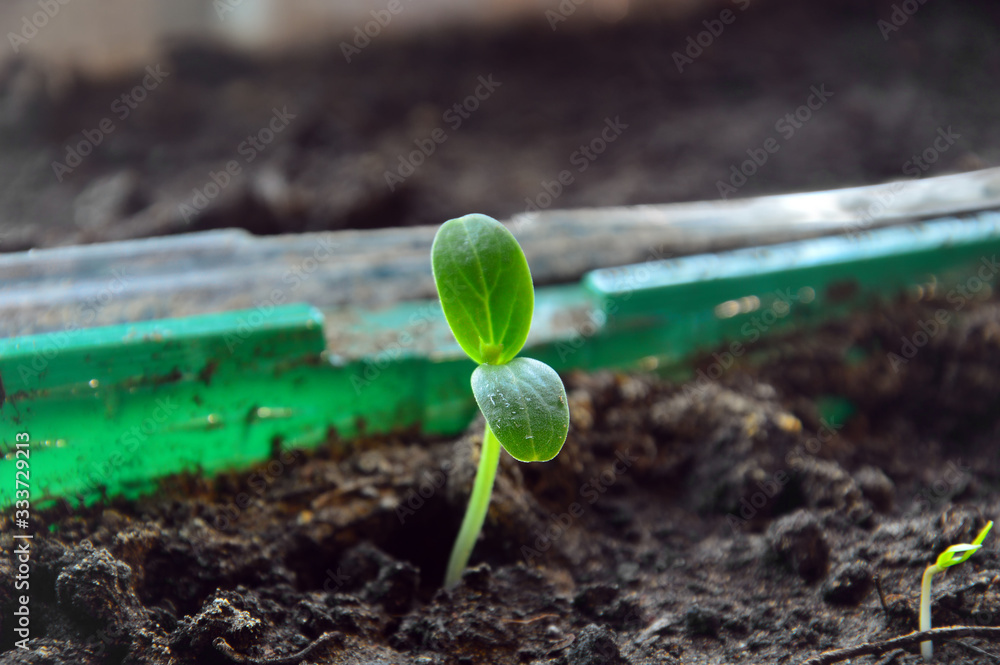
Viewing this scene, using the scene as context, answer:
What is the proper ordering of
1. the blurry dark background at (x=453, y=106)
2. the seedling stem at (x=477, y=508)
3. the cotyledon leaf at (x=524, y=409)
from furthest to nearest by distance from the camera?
the blurry dark background at (x=453, y=106), the seedling stem at (x=477, y=508), the cotyledon leaf at (x=524, y=409)

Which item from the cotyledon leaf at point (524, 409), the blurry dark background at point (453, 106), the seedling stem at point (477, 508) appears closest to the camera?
the cotyledon leaf at point (524, 409)

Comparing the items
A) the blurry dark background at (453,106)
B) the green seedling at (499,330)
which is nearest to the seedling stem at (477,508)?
the green seedling at (499,330)

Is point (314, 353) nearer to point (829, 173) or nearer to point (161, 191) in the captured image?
point (161, 191)

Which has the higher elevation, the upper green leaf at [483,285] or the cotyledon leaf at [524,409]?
the upper green leaf at [483,285]

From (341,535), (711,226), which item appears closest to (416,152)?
(711,226)

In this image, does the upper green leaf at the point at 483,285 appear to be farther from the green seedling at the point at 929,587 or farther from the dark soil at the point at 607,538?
the green seedling at the point at 929,587

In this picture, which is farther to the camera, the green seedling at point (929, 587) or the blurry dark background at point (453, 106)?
the blurry dark background at point (453, 106)

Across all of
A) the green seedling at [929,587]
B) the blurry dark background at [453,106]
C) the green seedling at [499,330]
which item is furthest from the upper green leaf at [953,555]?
the blurry dark background at [453,106]

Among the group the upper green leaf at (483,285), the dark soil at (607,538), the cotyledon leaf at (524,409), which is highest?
the upper green leaf at (483,285)

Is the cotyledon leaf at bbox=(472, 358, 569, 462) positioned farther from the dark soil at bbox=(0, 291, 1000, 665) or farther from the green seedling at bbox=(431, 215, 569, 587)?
the dark soil at bbox=(0, 291, 1000, 665)
